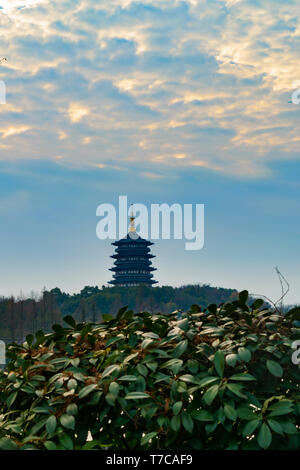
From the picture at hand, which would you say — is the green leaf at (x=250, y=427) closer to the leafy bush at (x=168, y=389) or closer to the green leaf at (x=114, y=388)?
the leafy bush at (x=168, y=389)

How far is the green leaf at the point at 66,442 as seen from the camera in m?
2.28

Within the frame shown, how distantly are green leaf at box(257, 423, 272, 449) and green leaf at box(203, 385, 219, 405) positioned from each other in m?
0.22

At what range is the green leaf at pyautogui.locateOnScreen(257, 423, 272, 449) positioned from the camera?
212 centimetres

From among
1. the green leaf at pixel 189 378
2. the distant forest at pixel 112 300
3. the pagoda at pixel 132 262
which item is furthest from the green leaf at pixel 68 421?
the pagoda at pixel 132 262

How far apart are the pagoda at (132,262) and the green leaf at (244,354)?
57.9m

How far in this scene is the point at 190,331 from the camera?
2.55m

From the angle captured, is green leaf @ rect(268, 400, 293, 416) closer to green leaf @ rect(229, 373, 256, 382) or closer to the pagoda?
green leaf @ rect(229, 373, 256, 382)

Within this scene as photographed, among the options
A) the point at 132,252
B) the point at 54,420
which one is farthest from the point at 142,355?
the point at 132,252

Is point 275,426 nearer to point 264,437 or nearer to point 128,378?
point 264,437

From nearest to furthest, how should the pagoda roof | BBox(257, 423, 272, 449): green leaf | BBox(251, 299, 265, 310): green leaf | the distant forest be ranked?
BBox(257, 423, 272, 449): green leaf, BBox(251, 299, 265, 310): green leaf, the distant forest, the pagoda roof

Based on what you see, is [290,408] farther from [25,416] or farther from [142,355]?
[25,416]

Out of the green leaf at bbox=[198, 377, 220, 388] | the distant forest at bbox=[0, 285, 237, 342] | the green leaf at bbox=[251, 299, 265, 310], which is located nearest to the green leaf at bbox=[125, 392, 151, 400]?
the green leaf at bbox=[198, 377, 220, 388]

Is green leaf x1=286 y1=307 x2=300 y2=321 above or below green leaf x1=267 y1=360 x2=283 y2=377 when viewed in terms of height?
above
